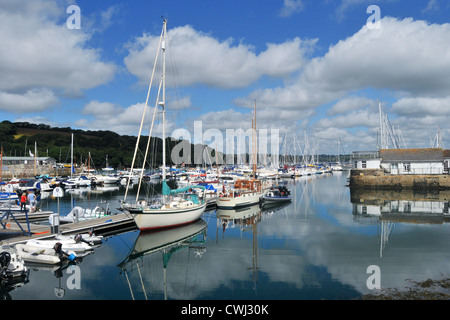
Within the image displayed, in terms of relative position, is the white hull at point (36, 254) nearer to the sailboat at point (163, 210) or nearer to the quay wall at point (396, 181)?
the sailboat at point (163, 210)

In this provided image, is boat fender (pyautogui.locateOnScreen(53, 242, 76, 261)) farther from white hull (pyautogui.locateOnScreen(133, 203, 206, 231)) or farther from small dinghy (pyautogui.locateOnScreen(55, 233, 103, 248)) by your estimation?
white hull (pyautogui.locateOnScreen(133, 203, 206, 231))

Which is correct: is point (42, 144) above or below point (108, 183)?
above

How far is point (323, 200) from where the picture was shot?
5247 cm

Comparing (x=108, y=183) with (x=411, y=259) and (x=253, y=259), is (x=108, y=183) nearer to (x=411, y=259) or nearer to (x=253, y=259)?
(x=253, y=259)

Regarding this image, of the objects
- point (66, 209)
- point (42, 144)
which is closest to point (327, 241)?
point (66, 209)

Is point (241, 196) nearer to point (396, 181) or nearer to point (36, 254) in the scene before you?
point (36, 254)

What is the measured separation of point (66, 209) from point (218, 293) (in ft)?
111

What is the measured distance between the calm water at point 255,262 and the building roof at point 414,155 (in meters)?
34.2

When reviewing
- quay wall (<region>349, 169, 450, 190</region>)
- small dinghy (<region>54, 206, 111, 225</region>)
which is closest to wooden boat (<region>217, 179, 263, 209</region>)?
small dinghy (<region>54, 206, 111, 225</region>)

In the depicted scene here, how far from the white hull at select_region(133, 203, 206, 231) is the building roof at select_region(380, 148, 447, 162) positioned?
5185 cm

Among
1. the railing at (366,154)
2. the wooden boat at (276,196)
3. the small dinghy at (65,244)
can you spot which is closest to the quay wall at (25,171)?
the wooden boat at (276,196)

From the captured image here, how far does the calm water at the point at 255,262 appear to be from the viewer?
16.2 meters

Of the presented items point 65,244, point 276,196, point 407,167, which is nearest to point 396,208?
point 276,196
